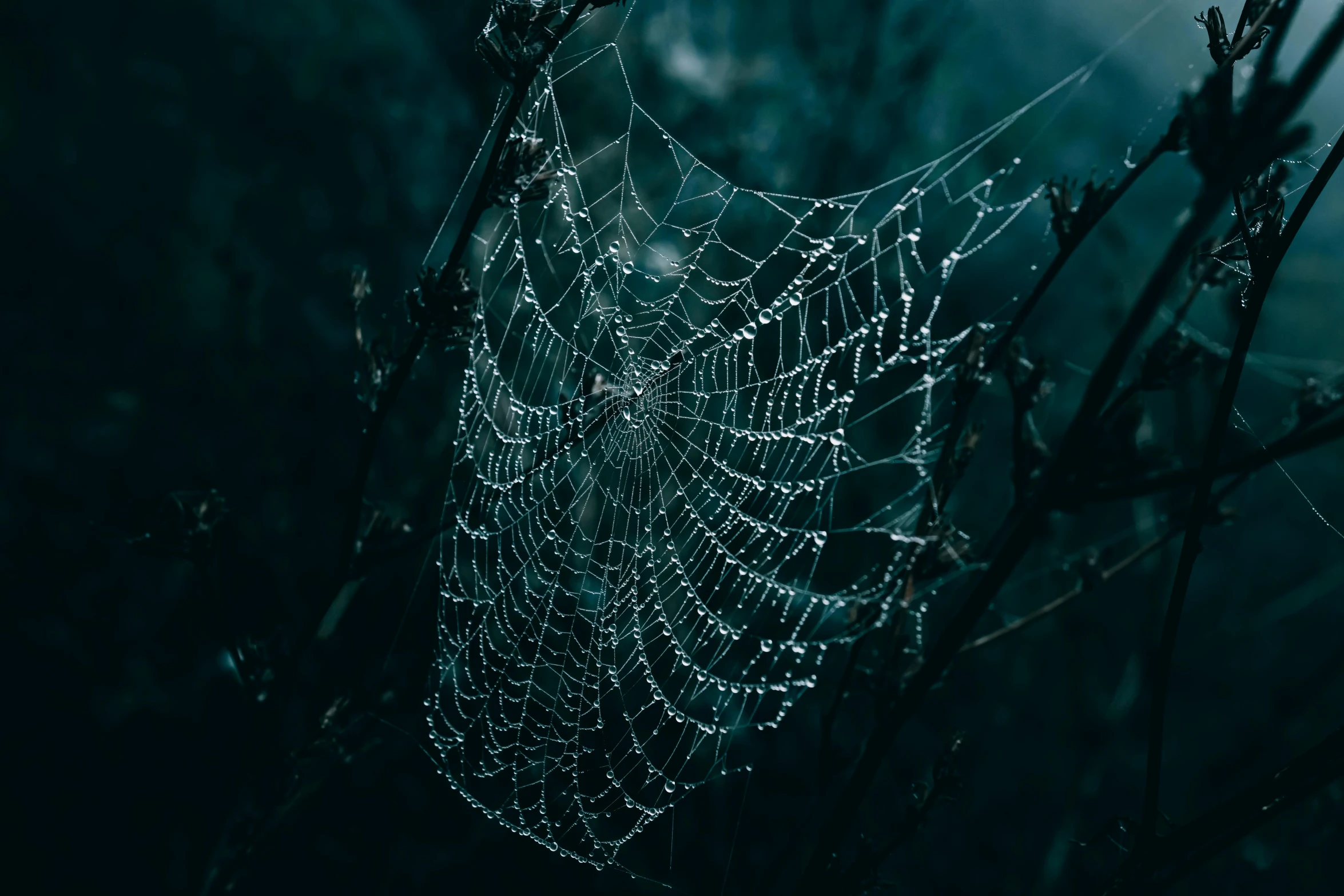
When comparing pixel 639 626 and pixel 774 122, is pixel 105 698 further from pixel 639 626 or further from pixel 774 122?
pixel 774 122

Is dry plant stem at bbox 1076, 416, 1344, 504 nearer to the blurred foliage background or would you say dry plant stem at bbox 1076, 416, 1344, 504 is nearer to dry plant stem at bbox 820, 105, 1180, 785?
dry plant stem at bbox 820, 105, 1180, 785

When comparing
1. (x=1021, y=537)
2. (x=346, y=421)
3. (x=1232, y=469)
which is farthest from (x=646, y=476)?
(x=1232, y=469)

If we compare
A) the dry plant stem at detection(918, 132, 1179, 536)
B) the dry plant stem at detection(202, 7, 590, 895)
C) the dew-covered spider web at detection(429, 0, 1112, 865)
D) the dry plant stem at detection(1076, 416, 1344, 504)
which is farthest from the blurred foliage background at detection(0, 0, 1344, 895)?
the dry plant stem at detection(1076, 416, 1344, 504)

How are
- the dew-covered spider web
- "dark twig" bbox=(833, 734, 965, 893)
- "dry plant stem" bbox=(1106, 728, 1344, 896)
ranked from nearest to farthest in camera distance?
"dry plant stem" bbox=(1106, 728, 1344, 896) < "dark twig" bbox=(833, 734, 965, 893) < the dew-covered spider web

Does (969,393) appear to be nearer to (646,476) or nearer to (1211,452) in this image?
(1211,452)

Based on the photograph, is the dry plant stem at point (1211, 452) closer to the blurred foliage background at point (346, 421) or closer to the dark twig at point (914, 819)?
the dark twig at point (914, 819)

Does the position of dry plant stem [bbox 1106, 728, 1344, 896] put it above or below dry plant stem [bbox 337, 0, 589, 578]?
below

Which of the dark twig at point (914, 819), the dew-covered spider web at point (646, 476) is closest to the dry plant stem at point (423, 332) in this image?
the dew-covered spider web at point (646, 476)
